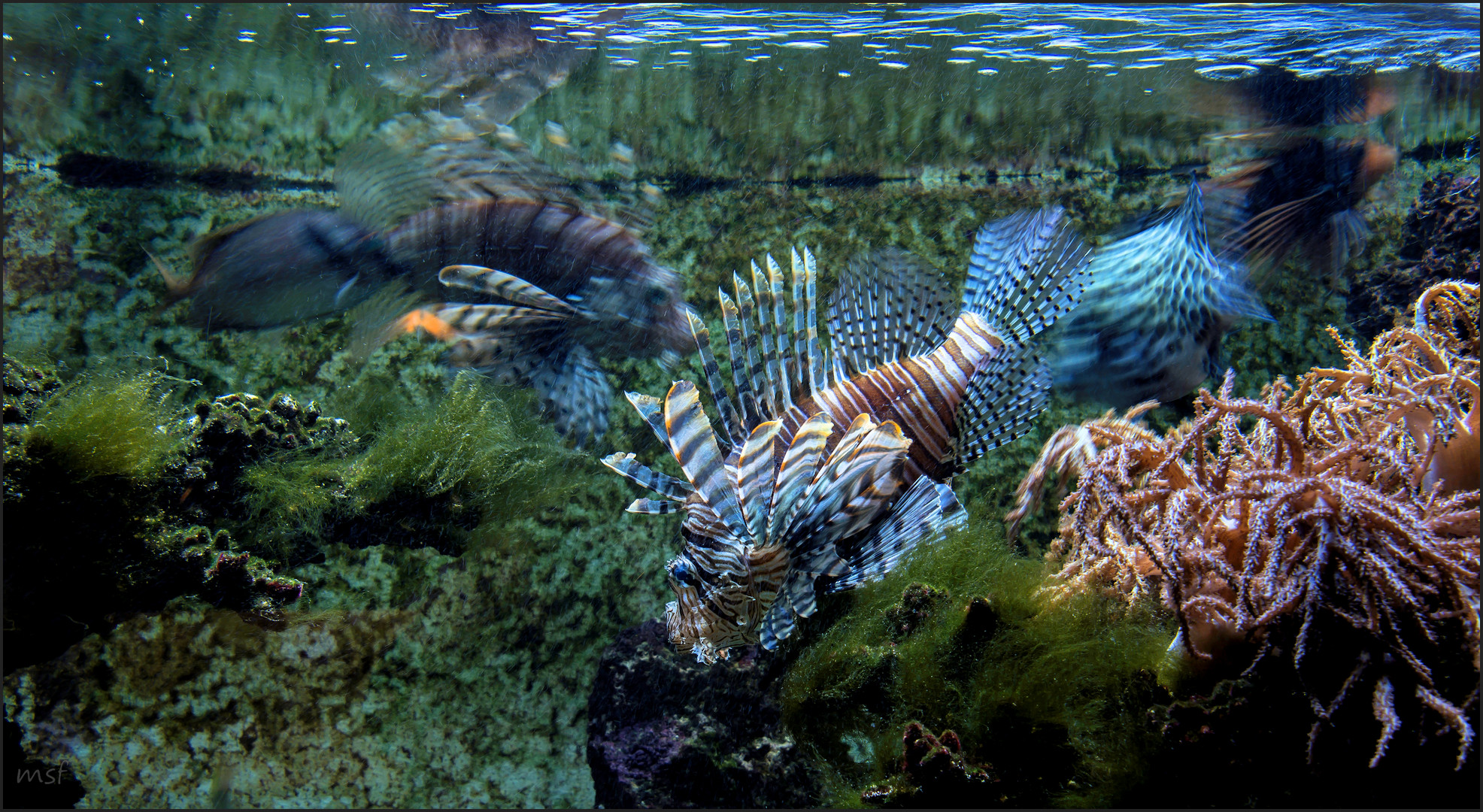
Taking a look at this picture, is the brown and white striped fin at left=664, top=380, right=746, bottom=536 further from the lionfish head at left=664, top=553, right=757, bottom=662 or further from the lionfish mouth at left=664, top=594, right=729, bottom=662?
the lionfish mouth at left=664, top=594, right=729, bottom=662

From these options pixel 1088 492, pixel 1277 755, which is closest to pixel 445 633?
pixel 1088 492

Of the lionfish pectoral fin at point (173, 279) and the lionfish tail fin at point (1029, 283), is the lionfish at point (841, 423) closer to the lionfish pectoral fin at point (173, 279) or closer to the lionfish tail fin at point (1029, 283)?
the lionfish tail fin at point (1029, 283)

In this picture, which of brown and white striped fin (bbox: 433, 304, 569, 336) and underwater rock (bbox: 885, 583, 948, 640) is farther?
brown and white striped fin (bbox: 433, 304, 569, 336)

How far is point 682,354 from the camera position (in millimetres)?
2477

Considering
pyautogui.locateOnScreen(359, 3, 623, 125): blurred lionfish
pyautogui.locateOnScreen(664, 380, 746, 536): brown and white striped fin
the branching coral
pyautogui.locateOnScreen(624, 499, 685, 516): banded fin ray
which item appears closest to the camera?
the branching coral

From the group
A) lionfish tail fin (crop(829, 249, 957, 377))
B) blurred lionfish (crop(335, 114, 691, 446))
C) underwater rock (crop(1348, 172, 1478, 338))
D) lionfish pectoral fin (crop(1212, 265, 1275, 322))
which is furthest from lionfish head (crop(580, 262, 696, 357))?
underwater rock (crop(1348, 172, 1478, 338))

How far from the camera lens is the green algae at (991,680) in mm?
1536

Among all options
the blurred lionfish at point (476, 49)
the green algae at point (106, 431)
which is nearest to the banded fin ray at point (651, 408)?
the green algae at point (106, 431)

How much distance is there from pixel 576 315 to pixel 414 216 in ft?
2.44

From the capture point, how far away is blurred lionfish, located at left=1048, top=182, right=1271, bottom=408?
7.91ft

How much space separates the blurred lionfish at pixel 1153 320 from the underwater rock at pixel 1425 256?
84cm

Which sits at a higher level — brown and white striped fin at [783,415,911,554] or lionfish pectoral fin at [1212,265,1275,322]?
lionfish pectoral fin at [1212,265,1275,322]

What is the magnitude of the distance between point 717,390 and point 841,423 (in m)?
0.46

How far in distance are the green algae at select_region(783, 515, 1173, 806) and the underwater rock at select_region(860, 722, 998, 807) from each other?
6 cm
